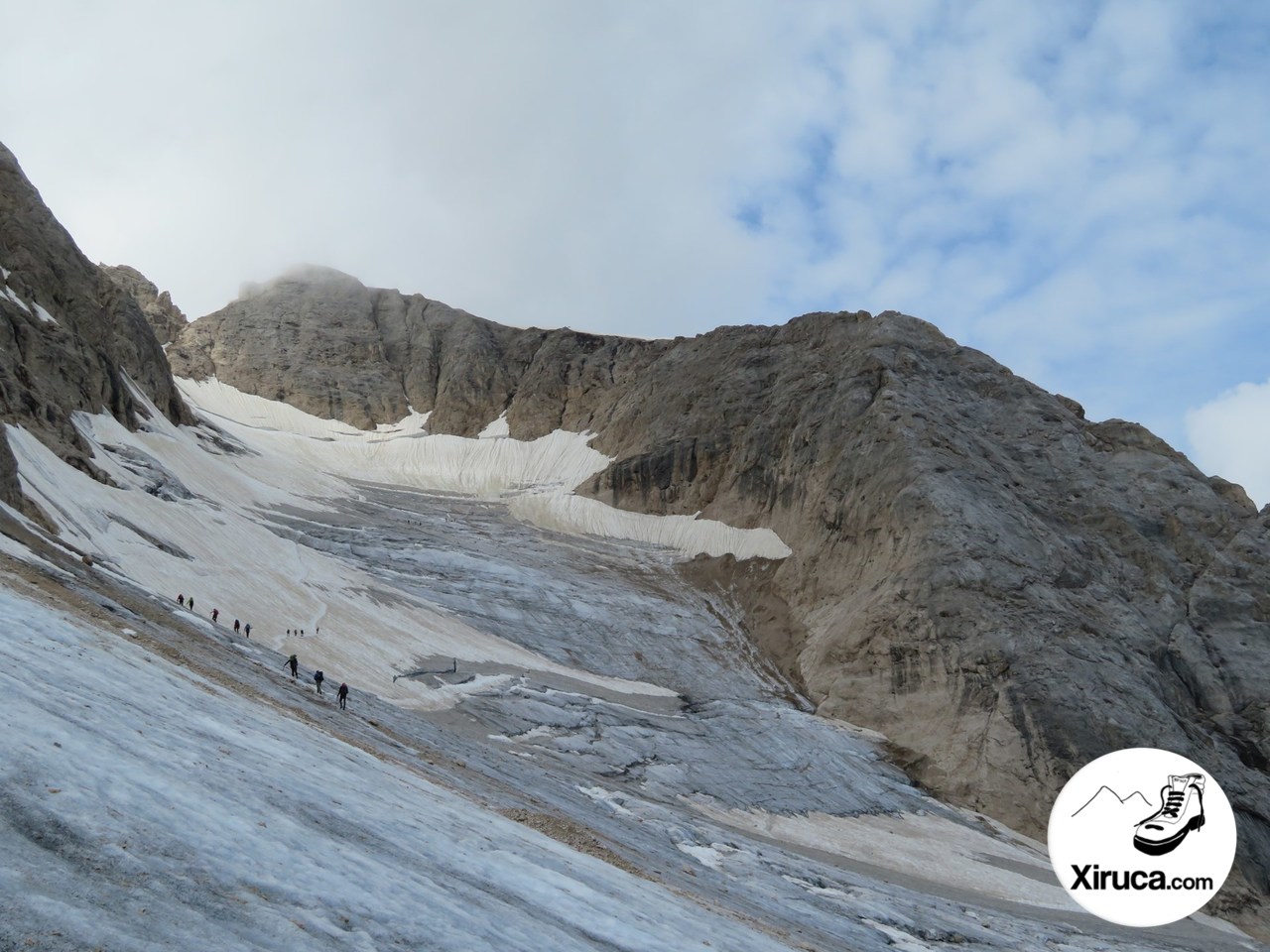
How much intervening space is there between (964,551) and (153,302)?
118m

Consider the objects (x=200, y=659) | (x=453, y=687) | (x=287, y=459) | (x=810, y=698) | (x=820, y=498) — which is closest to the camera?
(x=200, y=659)

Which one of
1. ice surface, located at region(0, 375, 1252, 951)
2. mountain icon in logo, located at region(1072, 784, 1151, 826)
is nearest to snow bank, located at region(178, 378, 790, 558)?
ice surface, located at region(0, 375, 1252, 951)

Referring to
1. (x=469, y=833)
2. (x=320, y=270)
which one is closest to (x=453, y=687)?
(x=469, y=833)

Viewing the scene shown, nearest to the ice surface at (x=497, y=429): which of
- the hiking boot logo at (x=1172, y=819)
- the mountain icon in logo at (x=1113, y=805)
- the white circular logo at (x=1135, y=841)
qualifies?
the white circular logo at (x=1135, y=841)

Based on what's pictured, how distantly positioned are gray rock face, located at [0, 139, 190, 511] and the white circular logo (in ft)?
146

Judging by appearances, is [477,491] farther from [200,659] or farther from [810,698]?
[200,659]

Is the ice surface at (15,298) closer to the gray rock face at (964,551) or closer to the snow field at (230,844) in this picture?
the snow field at (230,844)

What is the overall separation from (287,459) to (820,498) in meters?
50.8

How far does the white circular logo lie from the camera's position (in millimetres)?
25750

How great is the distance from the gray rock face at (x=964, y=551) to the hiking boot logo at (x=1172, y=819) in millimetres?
16262

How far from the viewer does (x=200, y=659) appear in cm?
2356

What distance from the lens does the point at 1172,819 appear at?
90.9ft

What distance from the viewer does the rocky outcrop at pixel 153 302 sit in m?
133

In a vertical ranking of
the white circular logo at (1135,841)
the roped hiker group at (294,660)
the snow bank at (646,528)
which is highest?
the snow bank at (646,528)
